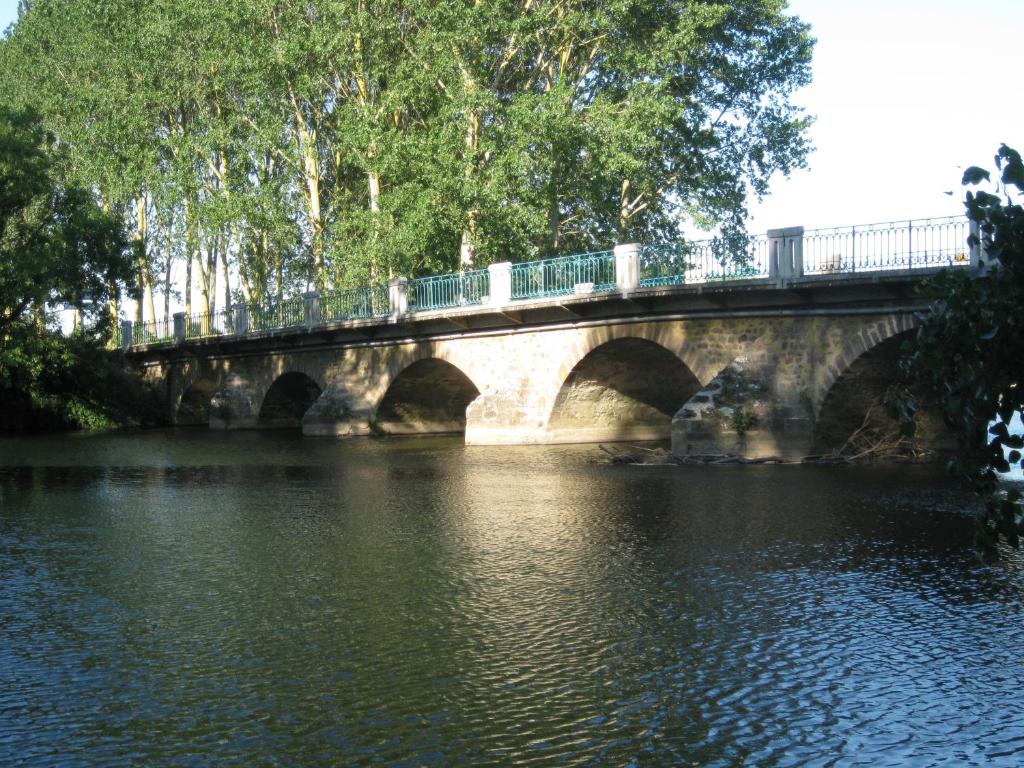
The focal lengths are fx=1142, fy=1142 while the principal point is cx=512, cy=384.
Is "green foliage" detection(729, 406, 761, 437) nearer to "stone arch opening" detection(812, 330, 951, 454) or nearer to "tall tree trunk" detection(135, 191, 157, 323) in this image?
"stone arch opening" detection(812, 330, 951, 454)

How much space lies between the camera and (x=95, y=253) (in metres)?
31.8

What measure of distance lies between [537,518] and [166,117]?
2993cm

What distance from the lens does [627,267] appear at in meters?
21.6

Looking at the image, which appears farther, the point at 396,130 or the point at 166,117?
the point at 166,117

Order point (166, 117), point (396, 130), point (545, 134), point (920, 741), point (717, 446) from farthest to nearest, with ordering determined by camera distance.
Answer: point (166, 117) → point (396, 130) → point (545, 134) → point (717, 446) → point (920, 741)

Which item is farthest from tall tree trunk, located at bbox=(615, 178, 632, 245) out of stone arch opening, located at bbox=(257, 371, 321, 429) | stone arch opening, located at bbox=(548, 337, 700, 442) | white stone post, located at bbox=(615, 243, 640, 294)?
white stone post, located at bbox=(615, 243, 640, 294)

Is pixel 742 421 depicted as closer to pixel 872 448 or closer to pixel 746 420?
pixel 746 420

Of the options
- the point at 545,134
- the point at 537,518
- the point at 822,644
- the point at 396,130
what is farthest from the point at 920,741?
the point at 396,130

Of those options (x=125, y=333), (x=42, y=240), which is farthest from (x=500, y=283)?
(x=125, y=333)

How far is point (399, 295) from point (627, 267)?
765 cm

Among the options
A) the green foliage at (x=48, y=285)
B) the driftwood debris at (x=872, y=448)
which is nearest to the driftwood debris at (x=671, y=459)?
the driftwood debris at (x=872, y=448)

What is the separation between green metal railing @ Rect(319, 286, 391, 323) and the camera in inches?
1124

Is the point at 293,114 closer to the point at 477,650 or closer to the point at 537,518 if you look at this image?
the point at 537,518

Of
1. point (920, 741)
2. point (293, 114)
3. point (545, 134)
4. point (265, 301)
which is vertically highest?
point (293, 114)
